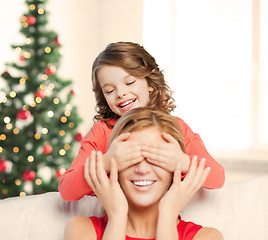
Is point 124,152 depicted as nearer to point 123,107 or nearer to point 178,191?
point 178,191

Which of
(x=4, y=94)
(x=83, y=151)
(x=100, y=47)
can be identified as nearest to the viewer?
(x=83, y=151)

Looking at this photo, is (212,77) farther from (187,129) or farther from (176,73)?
(187,129)

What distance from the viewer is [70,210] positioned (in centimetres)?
149

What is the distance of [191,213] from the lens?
150cm

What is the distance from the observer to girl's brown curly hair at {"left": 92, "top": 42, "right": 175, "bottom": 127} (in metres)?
1.57

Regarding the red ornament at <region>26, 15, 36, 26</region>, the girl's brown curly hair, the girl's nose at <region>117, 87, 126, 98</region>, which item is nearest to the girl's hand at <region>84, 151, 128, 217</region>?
the girl's nose at <region>117, 87, 126, 98</region>

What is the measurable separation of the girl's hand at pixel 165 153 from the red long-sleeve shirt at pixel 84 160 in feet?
0.49

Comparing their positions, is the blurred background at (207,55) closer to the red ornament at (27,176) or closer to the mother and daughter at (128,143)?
the red ornament at (27,176)

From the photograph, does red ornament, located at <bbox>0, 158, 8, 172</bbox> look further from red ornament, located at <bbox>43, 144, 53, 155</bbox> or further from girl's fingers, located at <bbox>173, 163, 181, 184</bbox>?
girl's fingers, located at <bbox>173, 163, 181, 184</bbox>

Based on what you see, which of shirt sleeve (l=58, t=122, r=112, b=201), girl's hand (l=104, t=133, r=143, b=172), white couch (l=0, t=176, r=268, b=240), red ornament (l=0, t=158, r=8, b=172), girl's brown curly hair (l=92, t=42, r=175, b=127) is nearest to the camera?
girl's hand (l=104, t=133, r=143, b=172)

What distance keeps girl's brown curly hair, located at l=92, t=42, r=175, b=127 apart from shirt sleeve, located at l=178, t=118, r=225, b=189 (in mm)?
194

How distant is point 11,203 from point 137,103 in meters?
0.62

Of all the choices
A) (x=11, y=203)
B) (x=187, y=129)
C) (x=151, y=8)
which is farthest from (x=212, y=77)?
(x=11, y=203)

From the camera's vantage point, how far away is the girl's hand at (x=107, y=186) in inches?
44.4
